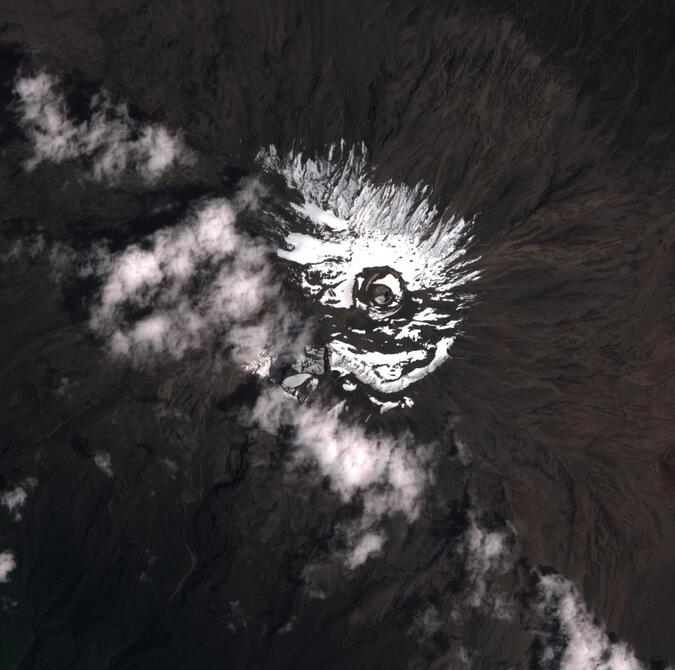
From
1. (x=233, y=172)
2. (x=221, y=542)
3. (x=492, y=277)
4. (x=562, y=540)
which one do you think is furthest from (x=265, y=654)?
(x=233, y=172)

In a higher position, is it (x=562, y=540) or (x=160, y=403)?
(x=562, y=540)

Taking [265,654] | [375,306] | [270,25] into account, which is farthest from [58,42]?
[265,654]

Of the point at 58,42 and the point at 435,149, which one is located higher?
the point at 435,149

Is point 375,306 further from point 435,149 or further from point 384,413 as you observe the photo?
point 435,149

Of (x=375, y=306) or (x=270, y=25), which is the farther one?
(x=375, y=306)

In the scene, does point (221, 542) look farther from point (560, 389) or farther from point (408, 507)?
point (560, 389)

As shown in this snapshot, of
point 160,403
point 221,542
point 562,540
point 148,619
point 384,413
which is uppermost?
point 384,413
